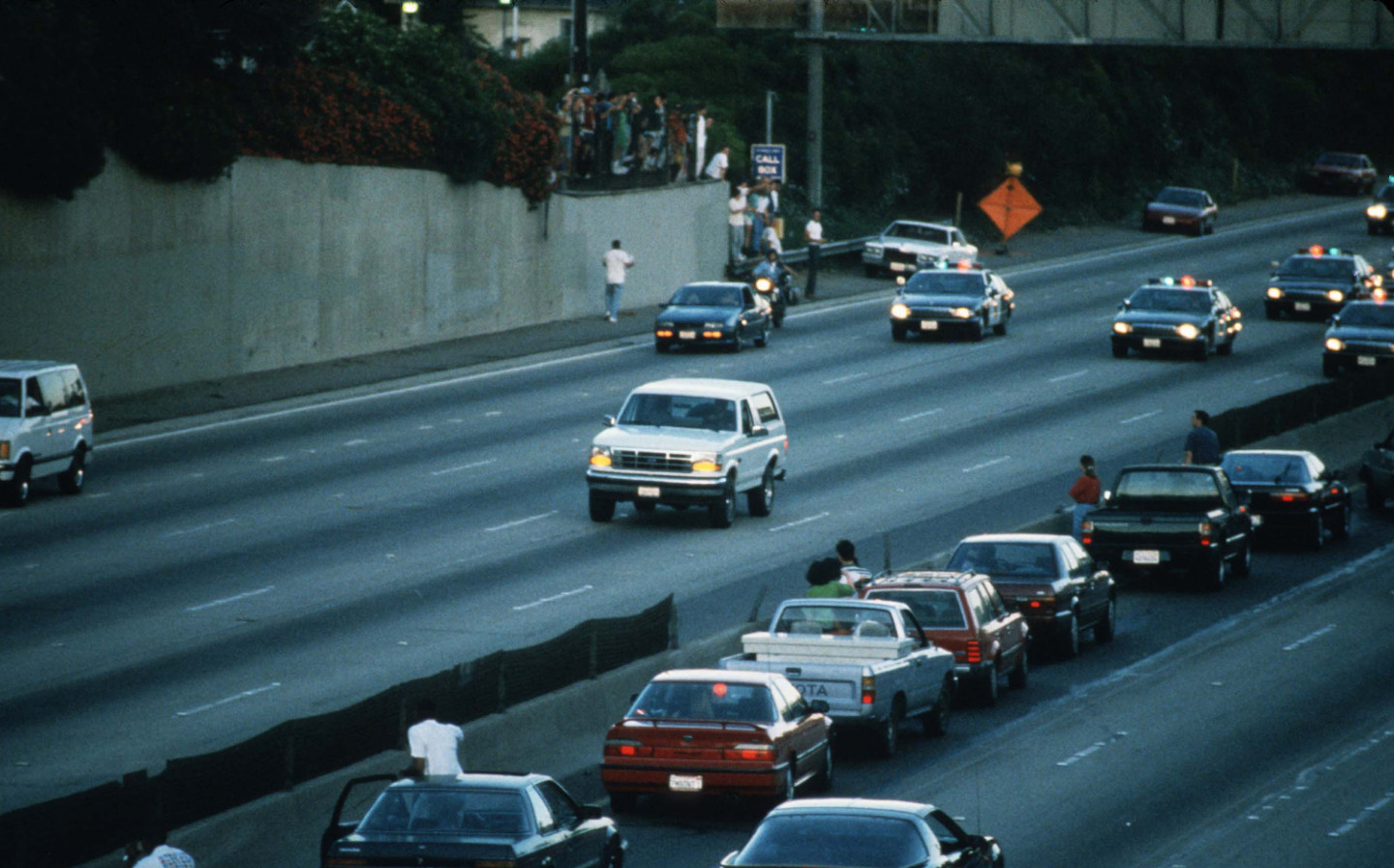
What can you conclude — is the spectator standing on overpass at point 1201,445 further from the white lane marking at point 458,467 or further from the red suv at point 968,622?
the white lane marking at point 458,467

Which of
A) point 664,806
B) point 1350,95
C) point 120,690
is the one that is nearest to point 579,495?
point 120,690

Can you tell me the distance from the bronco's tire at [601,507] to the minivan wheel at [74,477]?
7414 mm

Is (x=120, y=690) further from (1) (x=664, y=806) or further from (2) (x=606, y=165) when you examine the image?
(2) (x=606, y=165)

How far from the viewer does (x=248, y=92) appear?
1780 inches

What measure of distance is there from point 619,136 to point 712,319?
411 inches

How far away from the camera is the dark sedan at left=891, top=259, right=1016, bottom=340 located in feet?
168

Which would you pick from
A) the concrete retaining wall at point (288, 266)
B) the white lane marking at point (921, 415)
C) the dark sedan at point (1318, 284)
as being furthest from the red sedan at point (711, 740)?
the dark sedan at point (1318, 284)

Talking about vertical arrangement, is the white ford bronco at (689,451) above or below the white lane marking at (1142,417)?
above

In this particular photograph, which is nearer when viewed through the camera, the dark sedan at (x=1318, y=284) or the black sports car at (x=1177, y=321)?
the black sports car at (x=1177, y=321)

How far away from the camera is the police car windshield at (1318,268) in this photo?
56281 millimetres

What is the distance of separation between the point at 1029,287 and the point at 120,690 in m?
44.9

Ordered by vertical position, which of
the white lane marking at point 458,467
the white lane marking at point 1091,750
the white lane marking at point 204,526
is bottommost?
the white lane marking at point 1091,750

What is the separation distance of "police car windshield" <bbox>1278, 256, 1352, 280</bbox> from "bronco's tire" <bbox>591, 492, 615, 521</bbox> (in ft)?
99.0

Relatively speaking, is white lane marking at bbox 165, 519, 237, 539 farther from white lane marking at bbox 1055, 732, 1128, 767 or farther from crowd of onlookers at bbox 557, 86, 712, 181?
crowd of onlookers at bbox 557, 86, 712, 181
